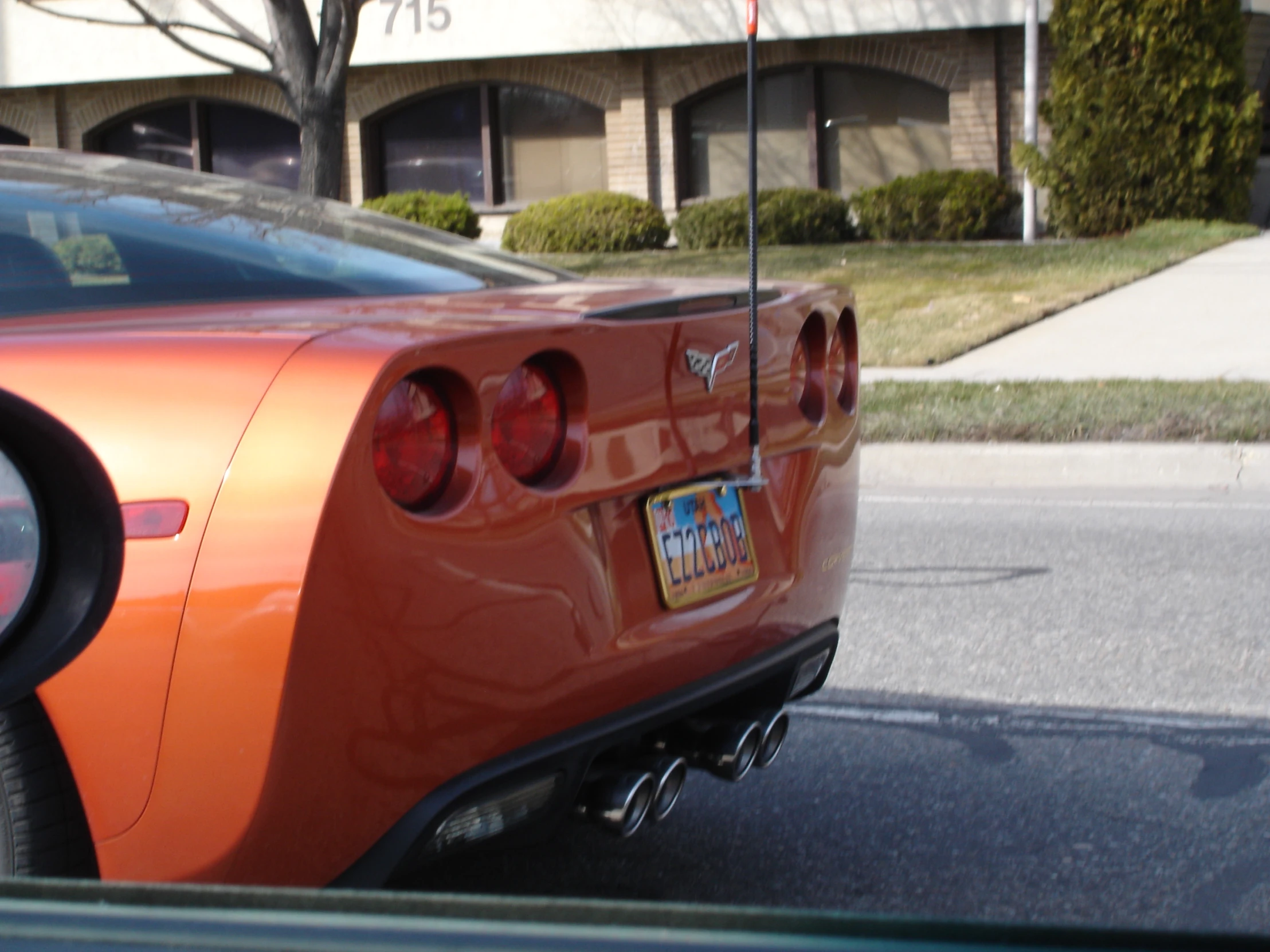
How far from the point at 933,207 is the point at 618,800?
53.8 ft

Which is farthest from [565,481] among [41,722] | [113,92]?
[113,92]

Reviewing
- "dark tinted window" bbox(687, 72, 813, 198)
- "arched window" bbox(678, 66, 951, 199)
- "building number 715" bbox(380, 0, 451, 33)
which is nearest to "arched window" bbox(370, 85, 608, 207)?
"building number 715" bbox(380, 0, 451, 33)

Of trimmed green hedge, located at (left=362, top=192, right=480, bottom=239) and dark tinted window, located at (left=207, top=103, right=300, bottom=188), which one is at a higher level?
dark tinted window, located at (left=207, top=103, right=300, bottom=188)

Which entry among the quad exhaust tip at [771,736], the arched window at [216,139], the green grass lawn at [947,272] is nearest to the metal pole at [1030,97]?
the green grass lawn at [947,272]

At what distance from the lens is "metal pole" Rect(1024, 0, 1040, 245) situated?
17875 mm

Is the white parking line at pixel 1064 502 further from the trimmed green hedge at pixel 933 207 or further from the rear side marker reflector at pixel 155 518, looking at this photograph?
the trimmed green hedge at pixel 933 207

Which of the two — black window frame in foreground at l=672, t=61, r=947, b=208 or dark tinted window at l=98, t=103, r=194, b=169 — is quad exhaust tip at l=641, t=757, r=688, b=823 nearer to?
black window frame in foreground at l=672, t=61, r=947, b=208

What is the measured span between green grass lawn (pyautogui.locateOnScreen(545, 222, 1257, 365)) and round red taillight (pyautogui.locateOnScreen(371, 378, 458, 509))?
8224mm

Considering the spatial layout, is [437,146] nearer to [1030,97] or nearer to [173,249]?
[1030,97]

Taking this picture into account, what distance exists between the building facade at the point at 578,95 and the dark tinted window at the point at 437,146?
0.09ft

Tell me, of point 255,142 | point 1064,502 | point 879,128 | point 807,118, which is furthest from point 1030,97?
point 1064,502

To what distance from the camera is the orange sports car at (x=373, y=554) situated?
2.05 metres

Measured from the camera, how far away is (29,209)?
280cm

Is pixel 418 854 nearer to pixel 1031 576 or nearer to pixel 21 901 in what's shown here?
pixel 21 901
